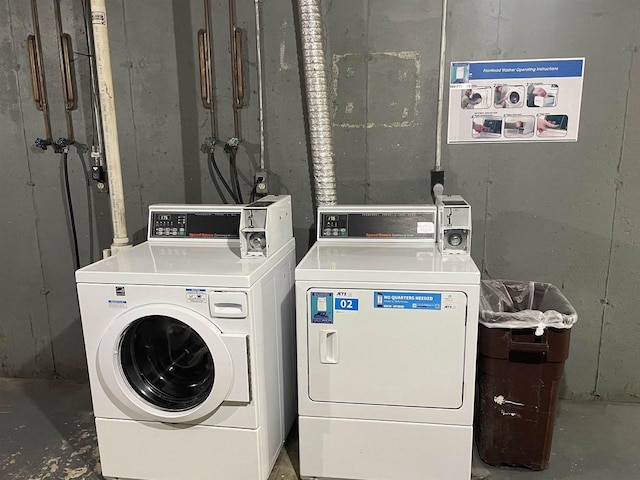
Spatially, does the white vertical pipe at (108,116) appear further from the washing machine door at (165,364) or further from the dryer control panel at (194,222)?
the washing machine door at (165,364)

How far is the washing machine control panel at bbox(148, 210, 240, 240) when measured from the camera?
2.41 m

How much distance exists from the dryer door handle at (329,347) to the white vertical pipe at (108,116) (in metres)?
1.23

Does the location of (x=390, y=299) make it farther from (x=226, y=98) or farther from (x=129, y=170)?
(x=129, y=170)

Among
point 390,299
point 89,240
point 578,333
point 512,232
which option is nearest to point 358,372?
point 390,299

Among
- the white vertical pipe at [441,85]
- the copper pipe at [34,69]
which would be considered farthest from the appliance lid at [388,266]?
the copper pipe at [34,69]

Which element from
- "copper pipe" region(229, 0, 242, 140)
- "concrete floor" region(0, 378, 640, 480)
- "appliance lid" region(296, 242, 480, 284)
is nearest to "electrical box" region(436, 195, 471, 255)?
"appliance lid" region(296, 242, 480, 284)

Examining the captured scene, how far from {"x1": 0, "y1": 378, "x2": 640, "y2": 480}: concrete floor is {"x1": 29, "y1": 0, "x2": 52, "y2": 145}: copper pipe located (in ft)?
4.98

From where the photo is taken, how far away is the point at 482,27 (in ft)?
8.00

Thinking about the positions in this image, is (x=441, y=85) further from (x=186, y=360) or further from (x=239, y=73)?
(x=186, y=360)

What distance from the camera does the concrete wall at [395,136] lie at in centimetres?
243

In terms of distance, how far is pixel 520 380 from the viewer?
210cm

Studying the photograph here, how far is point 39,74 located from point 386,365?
244 centimetres

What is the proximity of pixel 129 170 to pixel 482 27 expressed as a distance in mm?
2055

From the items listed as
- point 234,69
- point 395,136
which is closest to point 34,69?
point 234,69
